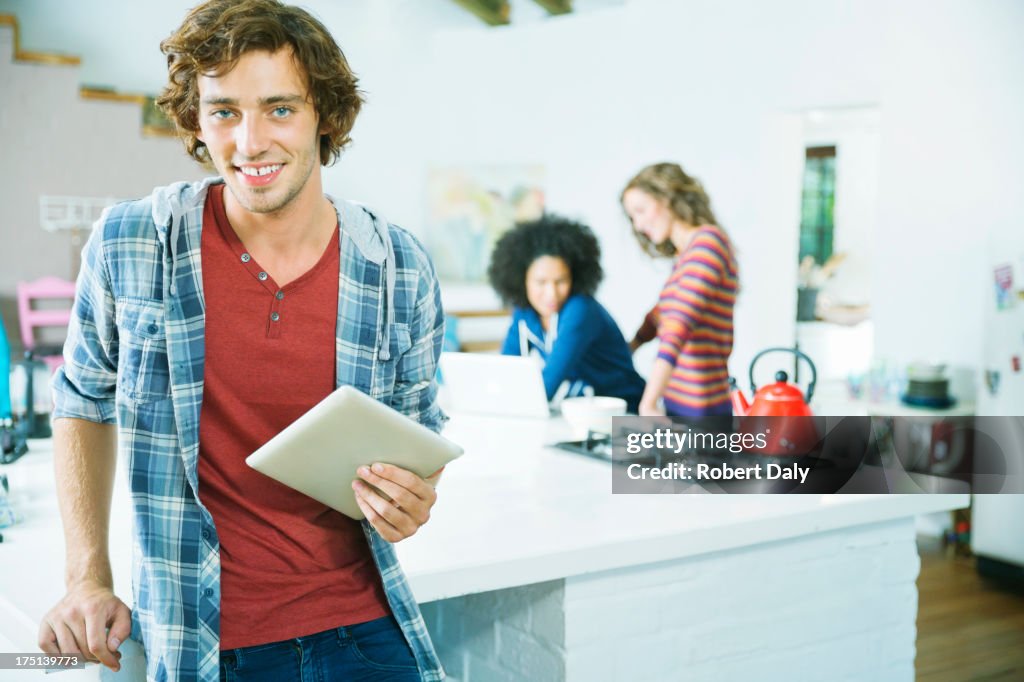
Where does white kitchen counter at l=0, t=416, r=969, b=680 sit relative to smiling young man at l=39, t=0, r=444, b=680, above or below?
below

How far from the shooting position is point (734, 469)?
195 centimetres

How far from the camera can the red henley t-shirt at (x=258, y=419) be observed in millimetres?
1115

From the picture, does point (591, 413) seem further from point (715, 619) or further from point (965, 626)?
point (965, 626)

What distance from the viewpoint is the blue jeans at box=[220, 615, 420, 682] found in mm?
1111

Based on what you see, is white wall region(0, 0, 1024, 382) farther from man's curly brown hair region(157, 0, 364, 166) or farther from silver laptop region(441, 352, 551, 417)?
man's curly brown hair region(157, 0, 364, 166)

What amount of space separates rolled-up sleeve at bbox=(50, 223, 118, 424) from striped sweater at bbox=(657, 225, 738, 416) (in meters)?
2.07

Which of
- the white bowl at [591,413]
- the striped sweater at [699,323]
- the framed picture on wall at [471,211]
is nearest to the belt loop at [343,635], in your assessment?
the white bowl at [591,413]

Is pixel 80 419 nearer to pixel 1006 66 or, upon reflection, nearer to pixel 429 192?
pixel 1006 66

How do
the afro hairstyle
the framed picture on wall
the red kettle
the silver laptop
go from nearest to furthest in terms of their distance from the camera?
the red kettle, the silver laptop, the afro hairstyle, the framed picture on wall

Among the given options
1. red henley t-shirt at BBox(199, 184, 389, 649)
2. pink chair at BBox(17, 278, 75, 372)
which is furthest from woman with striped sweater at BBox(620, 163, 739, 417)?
pink chair at BBox(17, 278, 75, 372)

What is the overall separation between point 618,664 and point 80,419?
38.3 inches

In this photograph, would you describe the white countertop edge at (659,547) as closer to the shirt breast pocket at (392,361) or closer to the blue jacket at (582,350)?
the shirt breast pocket at (392,361)

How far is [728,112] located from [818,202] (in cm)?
292

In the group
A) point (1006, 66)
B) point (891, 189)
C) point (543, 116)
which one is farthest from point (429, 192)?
point (1006, 66)
